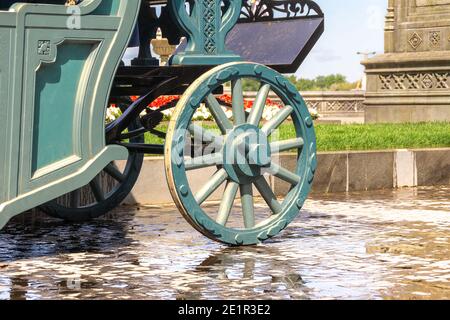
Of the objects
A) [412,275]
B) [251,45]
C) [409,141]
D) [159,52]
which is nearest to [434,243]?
[412,275]

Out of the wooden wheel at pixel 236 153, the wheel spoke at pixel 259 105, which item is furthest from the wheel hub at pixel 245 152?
the wheel spoke at pixel 259 105

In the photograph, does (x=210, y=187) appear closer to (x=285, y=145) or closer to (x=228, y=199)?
(x=228, y=199)

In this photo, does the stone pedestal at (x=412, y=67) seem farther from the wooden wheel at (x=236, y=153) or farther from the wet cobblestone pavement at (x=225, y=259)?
the wooden wheel at (x=236, y=153)

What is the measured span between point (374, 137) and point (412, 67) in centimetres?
704

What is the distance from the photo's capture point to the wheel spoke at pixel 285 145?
23.8 ft

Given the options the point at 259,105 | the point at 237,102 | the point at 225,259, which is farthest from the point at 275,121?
the point at 225,259

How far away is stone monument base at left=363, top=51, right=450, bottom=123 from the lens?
18703mm

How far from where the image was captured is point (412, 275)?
632 centimetres

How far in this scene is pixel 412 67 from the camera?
62.7 ft

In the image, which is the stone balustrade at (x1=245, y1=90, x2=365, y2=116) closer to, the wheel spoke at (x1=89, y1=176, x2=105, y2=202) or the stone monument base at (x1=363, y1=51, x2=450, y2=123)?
the stone monument base at (x1=363, y1=51, x2=450, y2=123)

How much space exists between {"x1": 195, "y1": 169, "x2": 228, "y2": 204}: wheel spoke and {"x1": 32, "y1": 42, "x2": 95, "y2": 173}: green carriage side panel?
2.51 feet

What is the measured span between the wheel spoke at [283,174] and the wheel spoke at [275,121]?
0.20 m

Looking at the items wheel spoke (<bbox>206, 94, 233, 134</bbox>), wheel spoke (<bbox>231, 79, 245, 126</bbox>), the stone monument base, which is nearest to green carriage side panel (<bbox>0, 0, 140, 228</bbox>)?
wheel spoke (<bbox>206, 94, 233, 134</bbox>)
